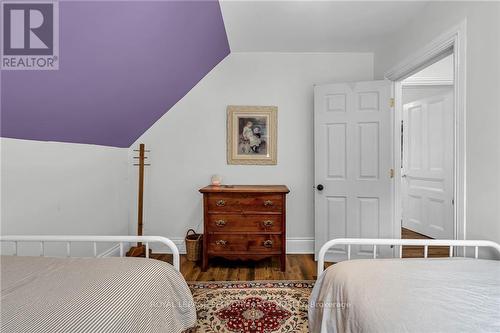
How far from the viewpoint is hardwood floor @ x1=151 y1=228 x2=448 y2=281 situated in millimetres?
2570

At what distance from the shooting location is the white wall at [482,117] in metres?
1.46

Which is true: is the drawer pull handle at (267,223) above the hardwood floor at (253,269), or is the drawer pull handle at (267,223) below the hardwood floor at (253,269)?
above

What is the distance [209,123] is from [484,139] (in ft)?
8.48

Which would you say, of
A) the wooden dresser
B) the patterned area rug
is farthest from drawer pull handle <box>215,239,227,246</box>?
the patterned area rug

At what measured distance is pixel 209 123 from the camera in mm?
3264

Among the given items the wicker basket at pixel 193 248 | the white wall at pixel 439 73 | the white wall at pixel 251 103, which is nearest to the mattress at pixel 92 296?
the wicker basket at pixel 193 248

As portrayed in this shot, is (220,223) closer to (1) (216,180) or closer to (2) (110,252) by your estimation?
(1) (216,180)

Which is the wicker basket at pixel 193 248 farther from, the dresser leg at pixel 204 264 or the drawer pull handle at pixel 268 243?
the drawer pull handle at pixel 268 243

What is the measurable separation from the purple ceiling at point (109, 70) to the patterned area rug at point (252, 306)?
174 centimetres

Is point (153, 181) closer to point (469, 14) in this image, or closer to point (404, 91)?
point (469, 14)

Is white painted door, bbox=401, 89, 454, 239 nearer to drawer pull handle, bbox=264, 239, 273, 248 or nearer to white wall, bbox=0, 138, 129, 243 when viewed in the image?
drawer pull handle, bbox=264, 239, 273, 248
